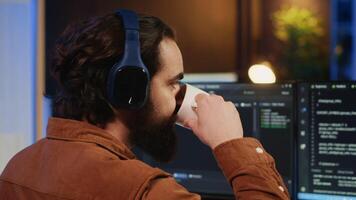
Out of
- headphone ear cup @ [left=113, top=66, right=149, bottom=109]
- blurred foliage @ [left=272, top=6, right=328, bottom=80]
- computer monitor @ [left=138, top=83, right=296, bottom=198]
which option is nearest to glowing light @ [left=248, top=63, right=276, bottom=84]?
computer monitor @ [left=138, top=83, right=296, bottom=198]

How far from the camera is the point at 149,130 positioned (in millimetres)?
1164

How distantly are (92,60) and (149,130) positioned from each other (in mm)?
180

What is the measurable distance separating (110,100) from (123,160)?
0.36ft

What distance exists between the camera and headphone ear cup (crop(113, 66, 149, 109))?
3.48ft

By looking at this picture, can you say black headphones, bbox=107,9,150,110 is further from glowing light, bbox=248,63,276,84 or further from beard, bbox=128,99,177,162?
glowing light, bbox=248,63,276,84

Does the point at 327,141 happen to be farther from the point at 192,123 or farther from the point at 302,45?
the point at 302,45

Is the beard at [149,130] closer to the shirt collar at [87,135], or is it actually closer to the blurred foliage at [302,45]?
the shirt collar at [87,135]

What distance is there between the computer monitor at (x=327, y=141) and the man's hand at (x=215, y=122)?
34 centimetres

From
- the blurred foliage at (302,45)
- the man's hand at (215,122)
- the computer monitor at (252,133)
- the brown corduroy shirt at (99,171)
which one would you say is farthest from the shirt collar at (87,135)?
the blurred foliage at (302,45)

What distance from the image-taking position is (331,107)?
1.48 metres

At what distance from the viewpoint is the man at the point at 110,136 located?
1014mm

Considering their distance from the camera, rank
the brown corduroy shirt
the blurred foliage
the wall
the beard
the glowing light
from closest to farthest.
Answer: the brown corduroy shirt, the beard, the glowing light, the wall, the blurred foliage

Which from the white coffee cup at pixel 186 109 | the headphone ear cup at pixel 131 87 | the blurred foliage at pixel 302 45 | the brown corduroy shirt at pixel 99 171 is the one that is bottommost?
the blurred foliage at pixel 302 45

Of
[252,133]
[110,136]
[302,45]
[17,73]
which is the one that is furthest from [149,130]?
[302,45]
